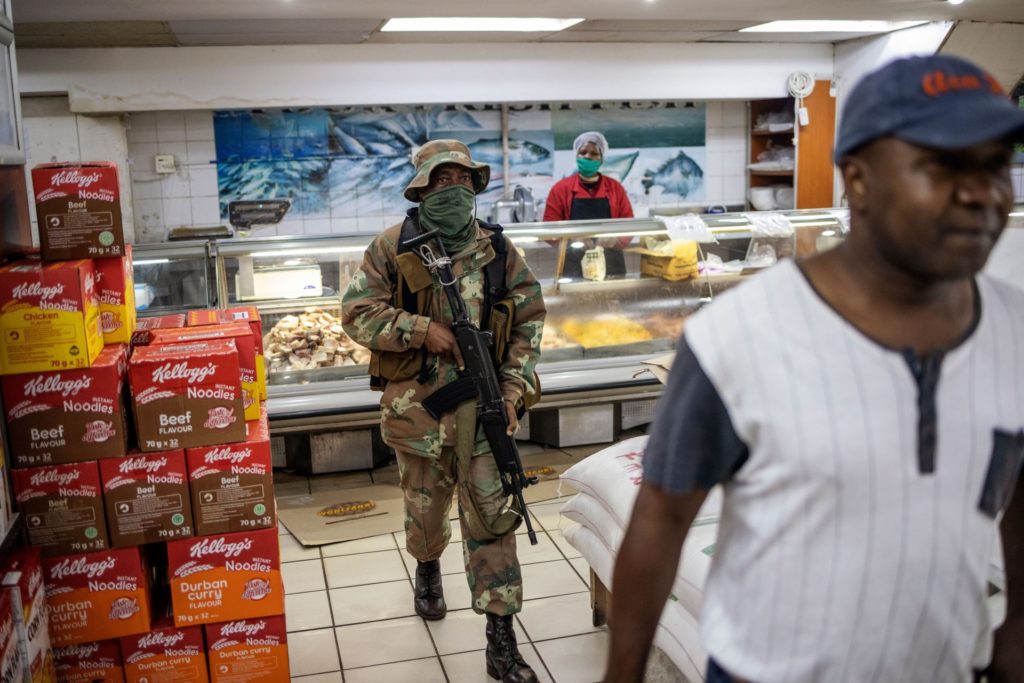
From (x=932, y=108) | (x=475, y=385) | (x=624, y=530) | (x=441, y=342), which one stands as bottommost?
(x=624, y=530)

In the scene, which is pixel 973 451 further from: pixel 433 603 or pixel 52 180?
pixel 433 603

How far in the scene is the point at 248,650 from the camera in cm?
295

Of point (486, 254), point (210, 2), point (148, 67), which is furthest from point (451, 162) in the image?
point (148, 67)

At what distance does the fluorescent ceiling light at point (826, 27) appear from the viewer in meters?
6.72

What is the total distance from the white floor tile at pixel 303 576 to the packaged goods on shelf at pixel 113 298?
134 cm

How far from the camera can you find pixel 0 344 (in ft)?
8.61

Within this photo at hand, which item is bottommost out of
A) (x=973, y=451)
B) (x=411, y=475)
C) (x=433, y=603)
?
(x=433, y=603)

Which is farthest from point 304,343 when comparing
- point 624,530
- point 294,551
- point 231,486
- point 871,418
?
point 871,418

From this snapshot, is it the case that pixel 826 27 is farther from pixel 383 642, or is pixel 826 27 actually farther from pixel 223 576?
pixel 223 576

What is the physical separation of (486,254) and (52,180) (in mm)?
1319

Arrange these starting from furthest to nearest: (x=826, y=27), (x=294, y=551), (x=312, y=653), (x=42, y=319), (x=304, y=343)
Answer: (x=826, y=27)
(x=304, y=343)
(x=294, y=551)
(x=312, y=653)
(x=42, y=319)

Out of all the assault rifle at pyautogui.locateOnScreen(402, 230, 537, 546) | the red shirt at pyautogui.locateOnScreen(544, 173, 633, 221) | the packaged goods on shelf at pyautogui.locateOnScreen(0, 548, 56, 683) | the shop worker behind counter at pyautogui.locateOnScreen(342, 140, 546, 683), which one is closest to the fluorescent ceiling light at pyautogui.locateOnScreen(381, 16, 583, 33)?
the red shirt at pyautogui.locateOnScreen(544, 173, 633, 221)

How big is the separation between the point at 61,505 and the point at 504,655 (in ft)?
4.65

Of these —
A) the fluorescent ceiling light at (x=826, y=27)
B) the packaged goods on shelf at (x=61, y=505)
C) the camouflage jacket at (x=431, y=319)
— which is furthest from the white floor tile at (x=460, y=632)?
the fluorescent ceiling light at (x=826, y=27)
